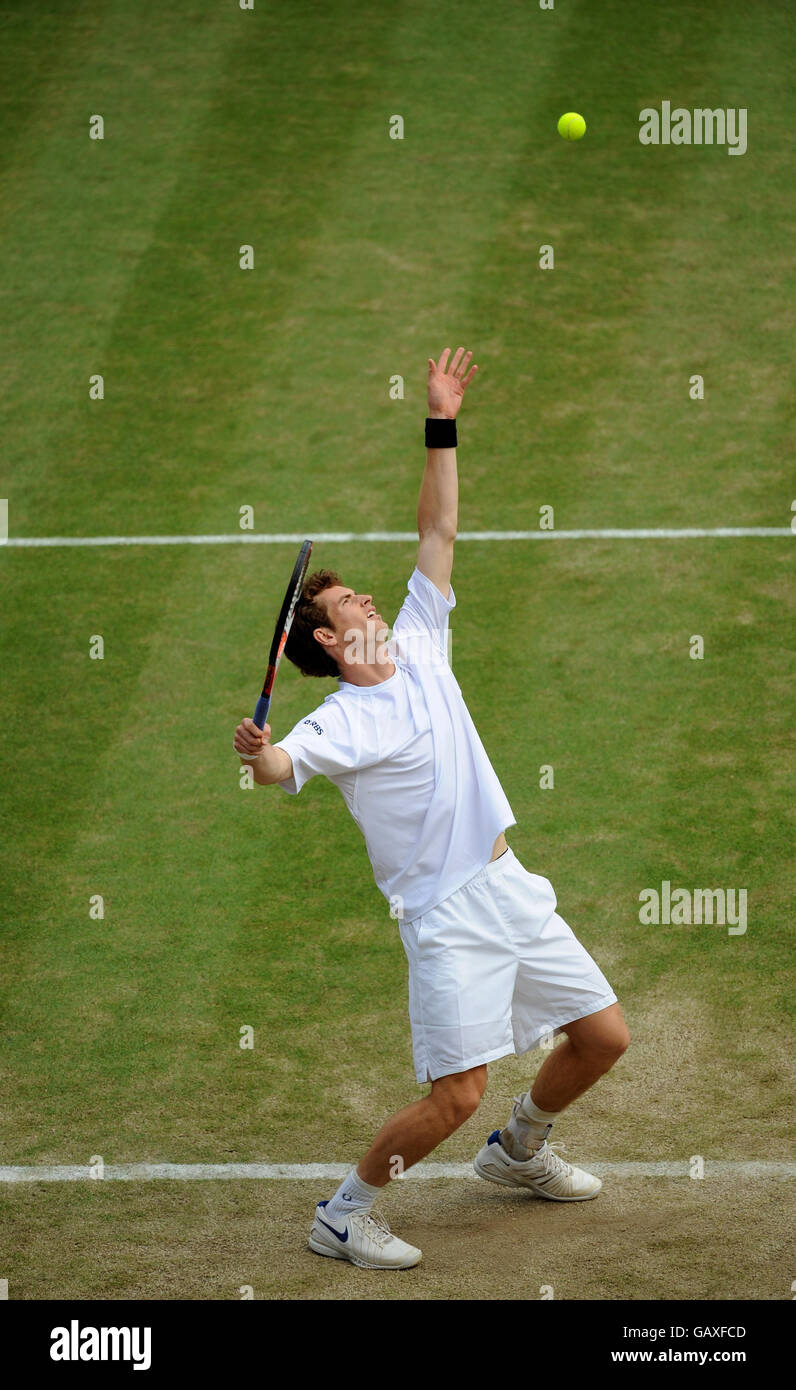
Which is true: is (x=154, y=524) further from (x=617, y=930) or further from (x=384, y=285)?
(x=617, y=930)

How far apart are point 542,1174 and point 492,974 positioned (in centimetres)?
91

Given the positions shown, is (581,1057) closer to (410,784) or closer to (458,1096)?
(458,1096)

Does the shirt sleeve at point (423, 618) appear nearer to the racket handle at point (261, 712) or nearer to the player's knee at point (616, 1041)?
the racket handle at point (261, 712)

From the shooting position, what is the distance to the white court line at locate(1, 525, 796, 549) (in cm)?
1070

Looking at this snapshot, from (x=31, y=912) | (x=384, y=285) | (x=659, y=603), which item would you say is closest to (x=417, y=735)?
(x=31, y=912)

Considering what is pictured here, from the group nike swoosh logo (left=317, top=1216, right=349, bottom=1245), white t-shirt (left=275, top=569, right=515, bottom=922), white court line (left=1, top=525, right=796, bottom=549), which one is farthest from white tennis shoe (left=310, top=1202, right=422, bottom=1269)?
white court line (left=1, top=525, right=796, bottom=549)

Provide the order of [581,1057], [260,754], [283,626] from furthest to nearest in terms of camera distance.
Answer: [581,1057] < [283,626] < [260,754]

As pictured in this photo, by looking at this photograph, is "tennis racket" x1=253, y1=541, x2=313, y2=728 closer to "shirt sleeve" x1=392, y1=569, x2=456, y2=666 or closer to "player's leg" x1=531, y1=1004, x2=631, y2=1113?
"shirt sleeve" x1=392, y1=569, x2=456, y2=666

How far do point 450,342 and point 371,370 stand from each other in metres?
0.71

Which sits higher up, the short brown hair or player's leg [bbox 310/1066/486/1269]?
the short brown hair

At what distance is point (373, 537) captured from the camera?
1085 cm

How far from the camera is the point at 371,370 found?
1255cm

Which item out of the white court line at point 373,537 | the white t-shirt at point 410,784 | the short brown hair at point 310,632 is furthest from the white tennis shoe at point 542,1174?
the white court line at point 373,537

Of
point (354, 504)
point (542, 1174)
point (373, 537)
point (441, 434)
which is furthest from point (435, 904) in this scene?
point (354, 504)
